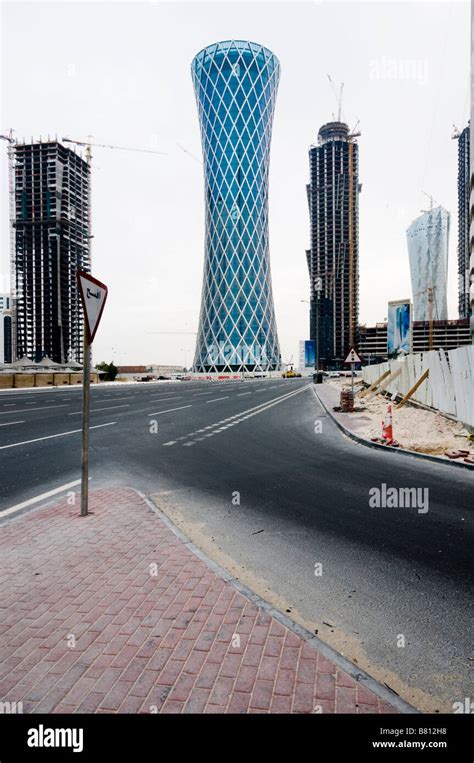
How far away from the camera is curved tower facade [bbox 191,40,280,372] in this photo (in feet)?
331

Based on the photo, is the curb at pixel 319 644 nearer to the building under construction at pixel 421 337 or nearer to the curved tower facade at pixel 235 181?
the curved tower facade at pixel 235 181

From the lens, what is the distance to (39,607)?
11.1 ft

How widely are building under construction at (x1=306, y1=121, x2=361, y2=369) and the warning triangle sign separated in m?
156

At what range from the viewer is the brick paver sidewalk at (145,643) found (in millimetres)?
2439

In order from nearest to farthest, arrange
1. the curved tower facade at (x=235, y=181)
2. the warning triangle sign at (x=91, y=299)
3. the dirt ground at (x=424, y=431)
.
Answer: the warning triangle sign at (x=91, y=299) → the dirt ground at (x=424, y=431) → the curved tower facade at (x=235, y=181)

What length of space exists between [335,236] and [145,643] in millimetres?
178037

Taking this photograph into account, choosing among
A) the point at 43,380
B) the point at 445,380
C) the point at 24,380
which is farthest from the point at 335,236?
the point at 445,380

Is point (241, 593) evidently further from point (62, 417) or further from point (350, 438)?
point (62, 417)

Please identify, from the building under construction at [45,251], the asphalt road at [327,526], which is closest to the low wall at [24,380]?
the asphalt road at [327,526]

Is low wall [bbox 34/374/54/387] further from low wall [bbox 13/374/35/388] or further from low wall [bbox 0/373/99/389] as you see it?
low wall [bbox 13/374/35/388]

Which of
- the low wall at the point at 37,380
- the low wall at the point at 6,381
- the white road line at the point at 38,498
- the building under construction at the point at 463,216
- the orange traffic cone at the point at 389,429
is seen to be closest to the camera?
the white road line at the point at 38,498

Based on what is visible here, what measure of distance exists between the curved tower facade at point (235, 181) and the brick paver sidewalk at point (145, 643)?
102901mm

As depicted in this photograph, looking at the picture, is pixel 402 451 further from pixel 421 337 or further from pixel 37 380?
pixel 421 337
